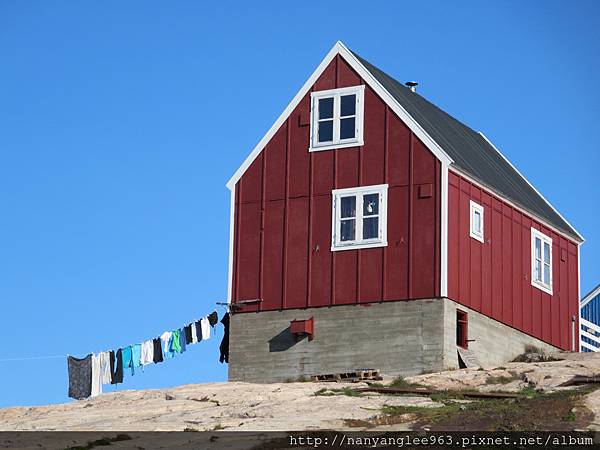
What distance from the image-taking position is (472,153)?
2079 inches

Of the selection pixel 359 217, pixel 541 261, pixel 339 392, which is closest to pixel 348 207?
pixel 359 217

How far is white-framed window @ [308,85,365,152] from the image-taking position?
158ft

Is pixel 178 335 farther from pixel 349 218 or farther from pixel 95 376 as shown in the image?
pixel 349 218

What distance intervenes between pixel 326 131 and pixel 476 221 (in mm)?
5881

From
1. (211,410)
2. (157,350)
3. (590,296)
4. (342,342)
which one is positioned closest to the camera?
(211,410)

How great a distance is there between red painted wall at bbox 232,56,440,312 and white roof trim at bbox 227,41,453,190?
0.19 metres

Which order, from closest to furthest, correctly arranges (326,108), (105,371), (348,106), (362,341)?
1. (362,341)
2. (348,106)
3. (326,108)
4. (105,371)

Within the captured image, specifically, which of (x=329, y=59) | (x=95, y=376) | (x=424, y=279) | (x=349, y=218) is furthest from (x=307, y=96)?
(x=95, y=376)

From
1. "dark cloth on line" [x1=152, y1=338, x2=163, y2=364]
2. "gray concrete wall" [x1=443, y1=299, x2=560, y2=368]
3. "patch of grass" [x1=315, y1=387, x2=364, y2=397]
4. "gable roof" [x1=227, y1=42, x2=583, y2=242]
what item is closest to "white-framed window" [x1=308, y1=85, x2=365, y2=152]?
"gable roof" [x1=227, y1=42, x2=583, y2=242]

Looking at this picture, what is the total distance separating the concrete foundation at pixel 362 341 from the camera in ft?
148

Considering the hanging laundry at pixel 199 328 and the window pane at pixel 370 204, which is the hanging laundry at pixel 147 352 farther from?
the window pane at pixel 370 204

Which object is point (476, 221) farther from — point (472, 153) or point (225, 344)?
point (225, 344)

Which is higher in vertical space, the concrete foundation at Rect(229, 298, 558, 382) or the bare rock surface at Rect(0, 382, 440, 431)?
the concrete foundation at Rect(229, 298, 558, 382)

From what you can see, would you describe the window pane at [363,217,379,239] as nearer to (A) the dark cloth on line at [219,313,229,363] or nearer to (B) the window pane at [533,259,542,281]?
(A) the dark cloth on line at [219,313,229,363]
